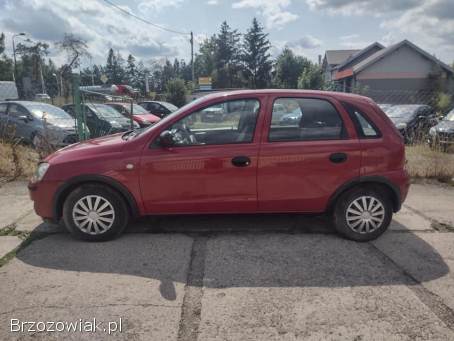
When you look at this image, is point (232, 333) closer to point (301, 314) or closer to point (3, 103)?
point (301, 314)

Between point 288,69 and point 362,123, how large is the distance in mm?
58735

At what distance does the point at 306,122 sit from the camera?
13.9 ft

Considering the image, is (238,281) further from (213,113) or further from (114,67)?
(114,67)

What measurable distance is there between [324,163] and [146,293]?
2.26 metres

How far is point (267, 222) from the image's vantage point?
4938 mm

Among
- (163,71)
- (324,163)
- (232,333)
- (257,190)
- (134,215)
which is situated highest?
(163,71)

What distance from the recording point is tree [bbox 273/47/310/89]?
6019 centimetres

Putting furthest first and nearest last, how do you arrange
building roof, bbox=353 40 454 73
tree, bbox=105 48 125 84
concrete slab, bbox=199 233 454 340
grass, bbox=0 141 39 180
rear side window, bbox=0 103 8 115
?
tree, bbox=105 48 125 84 → building roof, bbox=353 40 454 73 → rear side window, bbox=0 103 8 115 → grass, bbox=0 141 39 180 → concrete slab, bbox=199 233 454 340

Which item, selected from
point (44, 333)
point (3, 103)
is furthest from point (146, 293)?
point (3, 103)

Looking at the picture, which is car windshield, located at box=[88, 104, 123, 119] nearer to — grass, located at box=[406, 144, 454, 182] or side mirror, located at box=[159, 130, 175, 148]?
side mirror, located at box=[159, 130, 175, 148]

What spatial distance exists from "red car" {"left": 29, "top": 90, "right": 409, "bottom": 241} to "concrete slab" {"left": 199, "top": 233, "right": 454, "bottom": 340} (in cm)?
49

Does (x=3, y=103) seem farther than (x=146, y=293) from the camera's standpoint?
Yes

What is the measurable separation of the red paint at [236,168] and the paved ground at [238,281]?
0.46m

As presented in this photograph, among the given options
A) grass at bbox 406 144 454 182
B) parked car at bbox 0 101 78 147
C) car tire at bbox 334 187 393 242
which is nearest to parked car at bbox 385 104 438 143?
grass at bbox 406 144 454 182
